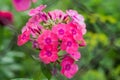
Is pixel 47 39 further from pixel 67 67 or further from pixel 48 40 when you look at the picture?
pixel 67 67

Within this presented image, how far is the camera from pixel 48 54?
144 cm

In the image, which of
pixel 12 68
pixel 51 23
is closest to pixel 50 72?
pixel 51 23

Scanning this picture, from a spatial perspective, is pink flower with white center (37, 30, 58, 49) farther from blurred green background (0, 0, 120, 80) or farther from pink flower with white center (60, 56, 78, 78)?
blurred green background (0, 0, 120, 80)

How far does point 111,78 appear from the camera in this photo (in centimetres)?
312

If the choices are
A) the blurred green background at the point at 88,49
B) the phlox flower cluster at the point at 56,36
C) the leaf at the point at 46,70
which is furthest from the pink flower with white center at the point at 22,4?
the blurred green background at the point at 88,49

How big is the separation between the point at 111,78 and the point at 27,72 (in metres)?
0.54

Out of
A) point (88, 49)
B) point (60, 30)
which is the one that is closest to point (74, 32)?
point (60, 30)

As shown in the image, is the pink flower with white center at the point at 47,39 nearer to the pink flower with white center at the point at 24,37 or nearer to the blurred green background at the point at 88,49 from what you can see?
the pink flower with white center at the point at 24,37

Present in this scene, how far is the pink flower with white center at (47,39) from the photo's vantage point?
1.44m

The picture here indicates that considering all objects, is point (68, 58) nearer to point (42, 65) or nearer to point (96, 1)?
point (42, 65)

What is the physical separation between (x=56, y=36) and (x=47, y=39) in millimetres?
30

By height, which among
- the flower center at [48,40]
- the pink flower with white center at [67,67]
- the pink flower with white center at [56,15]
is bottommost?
the pink flower with white center at [67,67]

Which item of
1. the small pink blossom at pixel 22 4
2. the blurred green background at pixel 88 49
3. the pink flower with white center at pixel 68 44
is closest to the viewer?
the small pink blossom at pixel 22 4

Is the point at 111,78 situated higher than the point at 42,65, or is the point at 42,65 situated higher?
the point at 111,78
